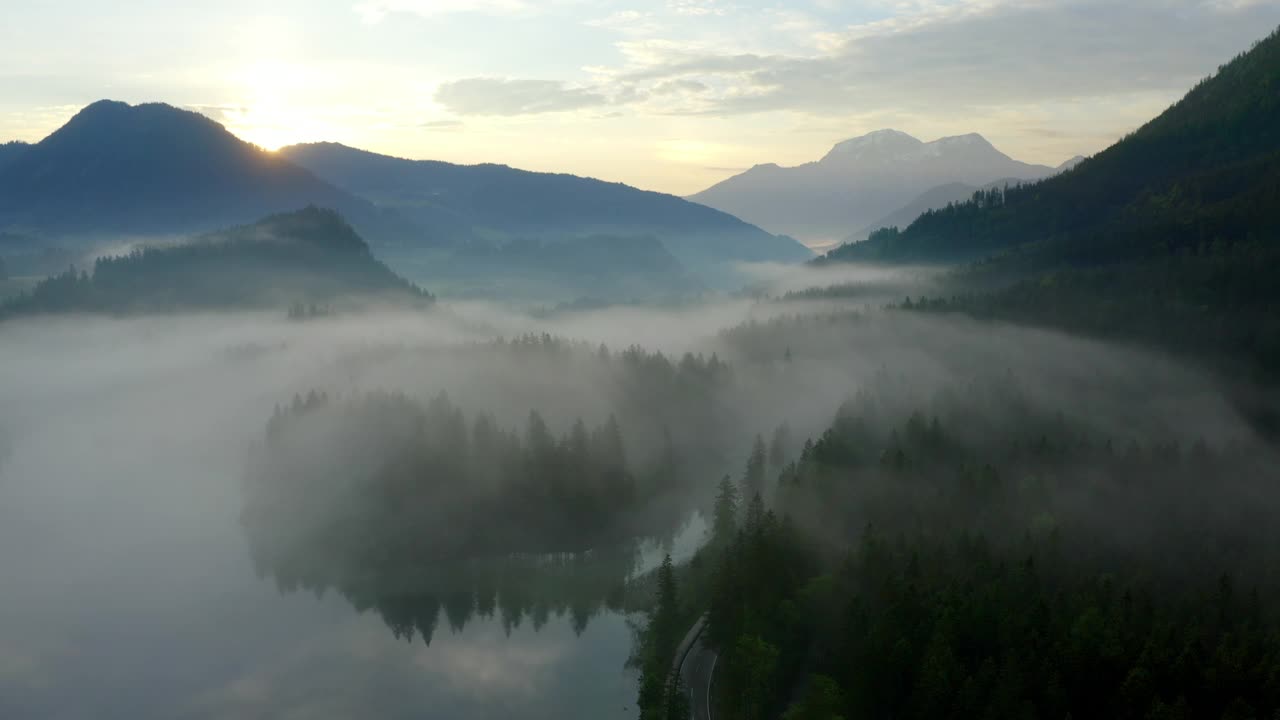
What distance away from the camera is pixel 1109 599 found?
55.7 m

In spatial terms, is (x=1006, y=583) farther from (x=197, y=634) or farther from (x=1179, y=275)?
(x=1179, y=275)

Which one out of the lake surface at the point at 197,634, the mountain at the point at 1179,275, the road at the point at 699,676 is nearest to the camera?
the road at the point at 699,676

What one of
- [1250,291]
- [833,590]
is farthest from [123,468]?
[1250,291]

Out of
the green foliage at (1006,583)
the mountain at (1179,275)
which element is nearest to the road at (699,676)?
the green foliage at (1006,583)

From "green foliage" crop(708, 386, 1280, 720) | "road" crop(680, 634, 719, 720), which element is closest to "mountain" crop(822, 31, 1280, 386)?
"green foliage" crop(708, 386, 1280, 720)

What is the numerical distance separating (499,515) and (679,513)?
22.9 metres

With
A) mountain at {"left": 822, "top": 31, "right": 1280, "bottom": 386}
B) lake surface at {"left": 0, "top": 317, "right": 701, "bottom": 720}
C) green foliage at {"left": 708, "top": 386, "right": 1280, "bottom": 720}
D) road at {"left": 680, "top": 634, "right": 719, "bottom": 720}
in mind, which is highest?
mountain at {"left": 822, "top": 31, "right": 1280, "bottom": 386}

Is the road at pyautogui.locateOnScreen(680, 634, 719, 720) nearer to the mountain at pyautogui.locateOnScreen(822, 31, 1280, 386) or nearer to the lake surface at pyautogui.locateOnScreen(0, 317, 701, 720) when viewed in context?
the lake surface at pyautogui.locateOnScreen(0, 317, 701, 720)

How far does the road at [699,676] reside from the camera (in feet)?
199

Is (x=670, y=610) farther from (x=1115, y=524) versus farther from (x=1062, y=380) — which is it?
(x=1062, y=380)

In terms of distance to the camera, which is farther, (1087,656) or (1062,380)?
(1062,380)

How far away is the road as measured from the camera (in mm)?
60531

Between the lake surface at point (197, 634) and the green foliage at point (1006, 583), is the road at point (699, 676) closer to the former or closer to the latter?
the green foliage at point (1006, 583)

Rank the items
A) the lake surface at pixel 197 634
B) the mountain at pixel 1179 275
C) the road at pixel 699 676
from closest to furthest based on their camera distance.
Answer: the road at pixel 699 676
the lake surface at pixel 197 634
the mountain at pixel 1179 275
